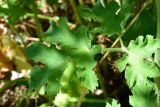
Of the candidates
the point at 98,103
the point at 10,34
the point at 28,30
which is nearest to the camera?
the point at 98,103

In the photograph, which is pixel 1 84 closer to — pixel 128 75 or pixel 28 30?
pixel 28 30

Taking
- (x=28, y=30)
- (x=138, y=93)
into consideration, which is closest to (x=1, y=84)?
(x=28, y=30)

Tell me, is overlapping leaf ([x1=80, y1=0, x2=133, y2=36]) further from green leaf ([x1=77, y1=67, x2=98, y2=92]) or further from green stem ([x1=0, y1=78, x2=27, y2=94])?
green stem ([x1=0, y1=78, x2=27, y2=94])

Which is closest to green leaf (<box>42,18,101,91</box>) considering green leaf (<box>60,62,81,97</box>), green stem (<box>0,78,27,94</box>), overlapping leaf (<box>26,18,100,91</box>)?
overlapping leaf (<box>26,18,100,91</box>)

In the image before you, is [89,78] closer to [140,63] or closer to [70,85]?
[140,63]

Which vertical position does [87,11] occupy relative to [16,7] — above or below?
below

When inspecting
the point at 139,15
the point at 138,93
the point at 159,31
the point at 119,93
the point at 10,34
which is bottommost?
the point at 138,93
